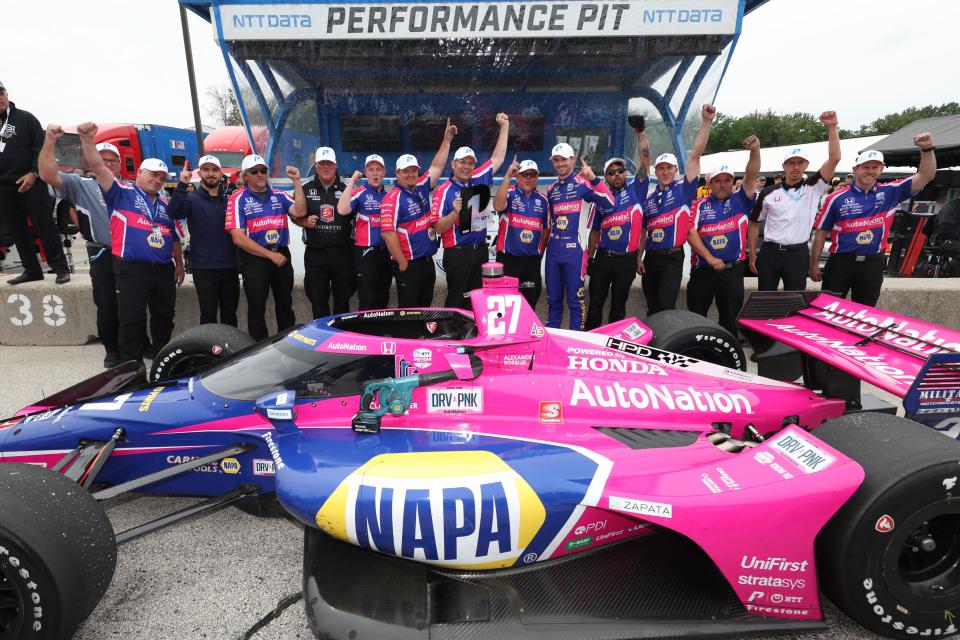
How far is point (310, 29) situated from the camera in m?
5.53

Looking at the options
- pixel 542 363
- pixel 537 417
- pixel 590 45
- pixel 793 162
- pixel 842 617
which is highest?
pixel 590 45

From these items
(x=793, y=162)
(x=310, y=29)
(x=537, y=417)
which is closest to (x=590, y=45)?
(x=793, y=162)

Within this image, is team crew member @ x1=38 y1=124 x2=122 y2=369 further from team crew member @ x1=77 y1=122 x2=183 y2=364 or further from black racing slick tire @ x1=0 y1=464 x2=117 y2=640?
black racing slick tire @ x1=0 y1=464 x2=117 y2=640

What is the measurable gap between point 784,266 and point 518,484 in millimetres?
4525

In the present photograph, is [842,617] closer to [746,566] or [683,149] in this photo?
[746,566]

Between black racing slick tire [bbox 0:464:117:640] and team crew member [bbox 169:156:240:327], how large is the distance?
3151 mm

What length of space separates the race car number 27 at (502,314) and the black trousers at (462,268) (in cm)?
205

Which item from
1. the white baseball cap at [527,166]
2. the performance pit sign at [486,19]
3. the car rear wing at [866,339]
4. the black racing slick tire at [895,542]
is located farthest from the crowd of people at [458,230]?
the black racing slick tire at [895,542]

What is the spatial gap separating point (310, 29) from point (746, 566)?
19.0 feet

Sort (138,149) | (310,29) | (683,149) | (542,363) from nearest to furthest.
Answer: (542,363) < (310,29) < (683,149) < (138,149)

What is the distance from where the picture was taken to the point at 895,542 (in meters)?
2.17

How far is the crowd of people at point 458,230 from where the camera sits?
485 cm

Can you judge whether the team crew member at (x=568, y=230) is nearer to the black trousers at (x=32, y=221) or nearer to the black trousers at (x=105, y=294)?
the black trousers at (x=105, y=294)

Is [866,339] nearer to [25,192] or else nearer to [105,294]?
[105,294]
